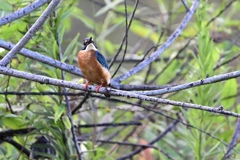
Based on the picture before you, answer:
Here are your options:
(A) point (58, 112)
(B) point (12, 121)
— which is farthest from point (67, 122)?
(B) point (12, 121)

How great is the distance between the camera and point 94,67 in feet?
6.59

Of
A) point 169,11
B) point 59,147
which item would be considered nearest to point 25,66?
point 59,147

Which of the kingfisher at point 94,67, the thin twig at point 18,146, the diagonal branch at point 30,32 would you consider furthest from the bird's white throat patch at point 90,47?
the thin twig at point 18,146

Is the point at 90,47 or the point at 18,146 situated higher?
the point at 90,47

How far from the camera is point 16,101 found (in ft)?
8.07

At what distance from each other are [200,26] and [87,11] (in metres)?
4.02

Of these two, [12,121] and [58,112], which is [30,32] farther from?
[12,121]

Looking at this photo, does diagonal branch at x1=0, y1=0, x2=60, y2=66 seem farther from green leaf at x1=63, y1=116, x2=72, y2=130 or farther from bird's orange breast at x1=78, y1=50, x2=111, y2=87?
Answer: green leaf at x1=63, y1=116, x2=72, y2=130

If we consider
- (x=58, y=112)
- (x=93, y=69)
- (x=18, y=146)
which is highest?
(x=93, y=69)

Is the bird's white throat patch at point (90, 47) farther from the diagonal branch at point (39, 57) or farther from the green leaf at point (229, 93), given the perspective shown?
the green leaf at point (229, 93)

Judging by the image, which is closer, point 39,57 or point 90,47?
point 39,57

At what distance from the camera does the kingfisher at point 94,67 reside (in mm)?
1991

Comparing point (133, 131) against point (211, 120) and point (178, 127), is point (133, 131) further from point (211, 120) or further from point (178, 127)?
point (211, 120)

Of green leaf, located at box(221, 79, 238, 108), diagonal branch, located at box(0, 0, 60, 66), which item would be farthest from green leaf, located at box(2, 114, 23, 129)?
green leaf, located at box(221, 79, 238, 108)
